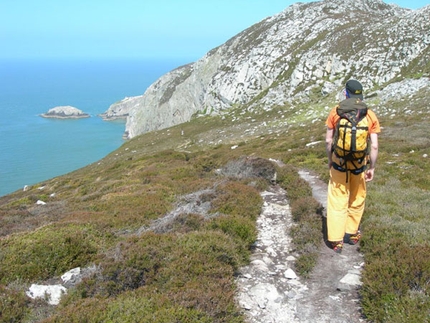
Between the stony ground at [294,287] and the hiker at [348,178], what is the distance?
422 mm

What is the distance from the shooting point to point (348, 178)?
23.9ft

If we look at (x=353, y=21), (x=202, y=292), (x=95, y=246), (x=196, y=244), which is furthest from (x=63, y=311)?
(x=353, y=21)

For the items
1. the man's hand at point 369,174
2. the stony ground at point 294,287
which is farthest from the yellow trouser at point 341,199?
the stony ground at point 294,287

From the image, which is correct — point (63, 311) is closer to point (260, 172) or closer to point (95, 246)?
point (95, 246)

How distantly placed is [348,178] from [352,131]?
3.67 ft

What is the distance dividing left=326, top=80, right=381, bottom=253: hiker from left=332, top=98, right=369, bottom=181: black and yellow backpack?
4 centimetres

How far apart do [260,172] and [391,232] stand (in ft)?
24.4

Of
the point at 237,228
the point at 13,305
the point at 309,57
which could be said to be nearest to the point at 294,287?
the point at 237,228

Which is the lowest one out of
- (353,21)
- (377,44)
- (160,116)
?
(160,116)

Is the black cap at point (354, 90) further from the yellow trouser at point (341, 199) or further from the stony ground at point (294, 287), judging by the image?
the stony ground at point (294, 287)

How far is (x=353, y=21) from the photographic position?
80.0m

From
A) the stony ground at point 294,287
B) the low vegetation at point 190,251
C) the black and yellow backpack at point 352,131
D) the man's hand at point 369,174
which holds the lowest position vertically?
the stony ground at point 294,287

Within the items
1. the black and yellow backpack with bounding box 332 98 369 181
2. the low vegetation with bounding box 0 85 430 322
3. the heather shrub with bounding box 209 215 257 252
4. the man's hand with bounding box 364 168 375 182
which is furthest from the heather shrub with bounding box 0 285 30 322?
the man's hand with bounding box 364 168 375 182

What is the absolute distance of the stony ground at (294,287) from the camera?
5512 millimetres
